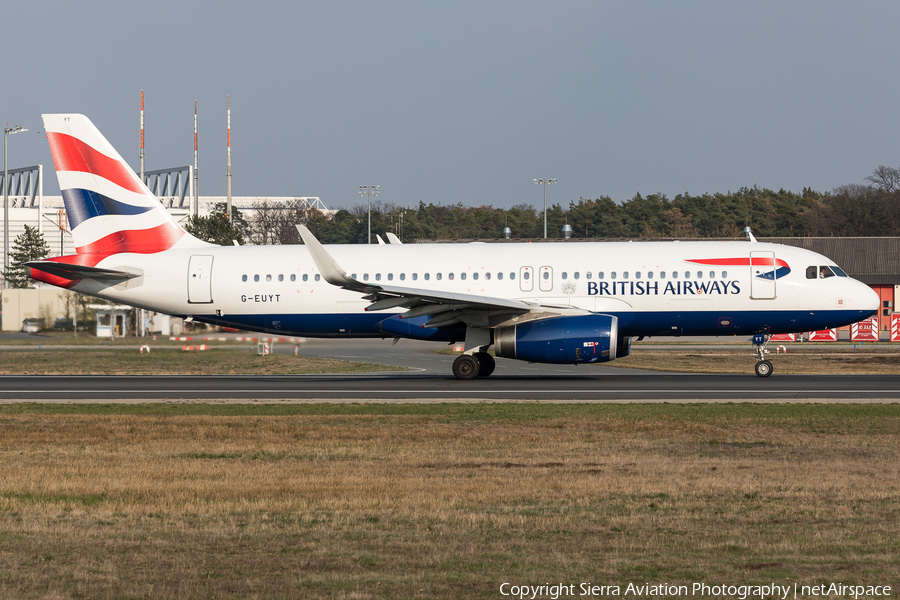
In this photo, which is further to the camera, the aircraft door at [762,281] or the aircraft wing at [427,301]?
the aircraft door at [762,281]

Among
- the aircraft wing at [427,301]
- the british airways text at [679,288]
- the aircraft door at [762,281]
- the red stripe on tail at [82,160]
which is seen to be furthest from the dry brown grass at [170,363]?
the aircraft door at [762,281]

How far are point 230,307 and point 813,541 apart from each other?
23.4m

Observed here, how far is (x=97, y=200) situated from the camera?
30.1 m

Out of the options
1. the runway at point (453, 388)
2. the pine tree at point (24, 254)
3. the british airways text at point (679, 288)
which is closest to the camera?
the runway at point (453, 388)

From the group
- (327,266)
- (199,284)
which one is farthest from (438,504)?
(199,284)

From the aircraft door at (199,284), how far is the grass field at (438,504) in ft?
37.8

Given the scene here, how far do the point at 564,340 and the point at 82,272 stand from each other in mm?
14601

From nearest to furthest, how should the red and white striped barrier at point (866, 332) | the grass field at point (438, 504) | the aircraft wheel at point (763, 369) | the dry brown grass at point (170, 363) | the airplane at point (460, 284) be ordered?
the grass field at point (438, 504) < the airplane at point (460, 284) < the aircraft wheel at point (763, 369) < the dry brown grass at point (170, 363) < the red and white striped barrier at point (866, 332)

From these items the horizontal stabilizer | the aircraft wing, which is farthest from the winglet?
the horizontal stabilizer

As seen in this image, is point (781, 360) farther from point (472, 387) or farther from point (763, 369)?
point (472, 387)

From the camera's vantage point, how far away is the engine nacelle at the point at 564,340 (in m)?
25.5

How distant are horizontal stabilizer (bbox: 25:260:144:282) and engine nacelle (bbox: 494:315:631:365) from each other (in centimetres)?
1191

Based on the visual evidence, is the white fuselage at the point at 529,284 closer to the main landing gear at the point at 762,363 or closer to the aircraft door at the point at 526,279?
the aircraft door at the point at 526,279

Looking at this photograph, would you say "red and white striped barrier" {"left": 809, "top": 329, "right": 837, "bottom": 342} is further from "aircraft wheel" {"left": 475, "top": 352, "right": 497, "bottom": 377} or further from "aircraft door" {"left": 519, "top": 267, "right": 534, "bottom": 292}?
"aircraft door" {"left": 519, "top": 267, "right": 534, "bottom": 292}
